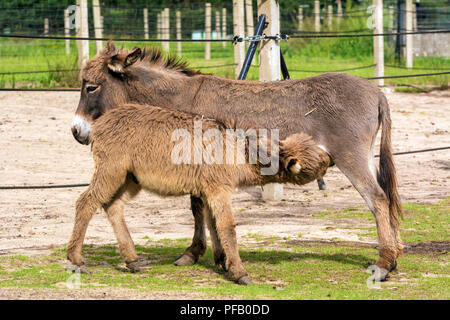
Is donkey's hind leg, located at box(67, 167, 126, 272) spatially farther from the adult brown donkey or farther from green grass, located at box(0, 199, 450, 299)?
the adult brown donkey

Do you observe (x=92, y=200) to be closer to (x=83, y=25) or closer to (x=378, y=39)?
(x=83, y=25)

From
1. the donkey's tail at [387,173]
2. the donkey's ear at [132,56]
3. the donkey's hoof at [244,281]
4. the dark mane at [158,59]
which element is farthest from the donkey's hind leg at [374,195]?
the donkey's ear at [132,56]

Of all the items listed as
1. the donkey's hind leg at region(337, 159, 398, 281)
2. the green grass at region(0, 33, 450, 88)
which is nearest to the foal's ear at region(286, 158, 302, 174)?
the donkey's hind leg at region(337, 159, 398, 281)

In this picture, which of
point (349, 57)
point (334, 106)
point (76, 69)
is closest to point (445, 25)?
point (349, 57)

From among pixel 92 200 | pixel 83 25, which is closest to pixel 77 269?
pixel 92 200

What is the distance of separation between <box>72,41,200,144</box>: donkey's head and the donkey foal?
22.5 inches

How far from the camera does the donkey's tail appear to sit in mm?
6277

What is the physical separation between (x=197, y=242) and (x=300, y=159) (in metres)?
1.42

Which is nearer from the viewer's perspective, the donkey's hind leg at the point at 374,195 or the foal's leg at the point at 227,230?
the foal's leg at the point at 227,230

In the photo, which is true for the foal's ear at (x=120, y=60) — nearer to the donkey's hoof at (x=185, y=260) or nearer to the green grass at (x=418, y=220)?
the donkey's hoof at (x=185, y=260)

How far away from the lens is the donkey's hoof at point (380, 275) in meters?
5.68

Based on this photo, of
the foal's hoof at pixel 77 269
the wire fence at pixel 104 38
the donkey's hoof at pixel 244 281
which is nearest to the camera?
the donkey's hoof at pixel 244 281

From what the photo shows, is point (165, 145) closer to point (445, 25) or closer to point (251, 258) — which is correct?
point (251, 258)

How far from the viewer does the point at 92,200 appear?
5902mm
